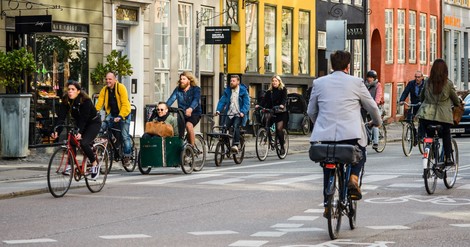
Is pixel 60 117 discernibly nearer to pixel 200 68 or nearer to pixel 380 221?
pixel 380 221

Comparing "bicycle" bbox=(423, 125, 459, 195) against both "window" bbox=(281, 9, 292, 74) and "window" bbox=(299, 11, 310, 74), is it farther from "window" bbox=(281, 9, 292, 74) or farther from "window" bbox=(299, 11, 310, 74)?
"window" bbox=(299, 11, 310, 74)

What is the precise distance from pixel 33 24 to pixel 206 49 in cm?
1170

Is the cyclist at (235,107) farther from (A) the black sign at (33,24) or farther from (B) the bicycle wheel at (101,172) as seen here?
(B) the bicycle wheel at (101,172)

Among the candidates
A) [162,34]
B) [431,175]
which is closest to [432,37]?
[162,34]

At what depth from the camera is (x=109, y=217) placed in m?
14.4

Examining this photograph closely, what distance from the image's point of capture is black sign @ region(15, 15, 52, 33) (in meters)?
25.9

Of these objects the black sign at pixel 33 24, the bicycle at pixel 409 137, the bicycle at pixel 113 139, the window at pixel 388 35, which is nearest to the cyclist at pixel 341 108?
the bicycle at pixel 113 139

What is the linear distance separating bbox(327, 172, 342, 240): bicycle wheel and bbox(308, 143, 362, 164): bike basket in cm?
19

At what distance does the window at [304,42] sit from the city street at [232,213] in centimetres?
2340

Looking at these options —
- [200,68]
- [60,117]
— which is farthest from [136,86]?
[60,117]

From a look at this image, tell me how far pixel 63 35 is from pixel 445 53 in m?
39.1

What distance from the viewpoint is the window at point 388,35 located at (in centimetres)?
5616

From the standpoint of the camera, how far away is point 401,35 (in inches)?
2298

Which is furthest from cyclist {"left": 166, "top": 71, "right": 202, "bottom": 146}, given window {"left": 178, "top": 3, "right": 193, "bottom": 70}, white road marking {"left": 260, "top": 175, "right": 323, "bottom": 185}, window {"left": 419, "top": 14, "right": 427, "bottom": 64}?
window {"left": 419, "top": 14, "right": 427, "bottom": 64}
